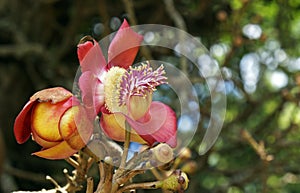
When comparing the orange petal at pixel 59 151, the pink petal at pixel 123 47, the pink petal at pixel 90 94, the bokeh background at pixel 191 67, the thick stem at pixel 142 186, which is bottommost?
Result: the thick stem at pixel 142 186

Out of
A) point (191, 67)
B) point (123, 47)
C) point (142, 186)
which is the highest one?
point (191, 67)

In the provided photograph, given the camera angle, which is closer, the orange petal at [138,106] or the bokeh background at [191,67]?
the orange petal at [138,106]

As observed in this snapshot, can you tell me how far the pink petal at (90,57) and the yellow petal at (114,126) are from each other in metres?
0.04

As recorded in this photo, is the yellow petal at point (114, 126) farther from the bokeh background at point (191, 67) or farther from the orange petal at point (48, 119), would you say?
the bokeh background at point (191, 67)

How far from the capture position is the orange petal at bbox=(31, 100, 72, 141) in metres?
0.51

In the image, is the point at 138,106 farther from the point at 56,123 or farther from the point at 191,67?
the point at 191,67

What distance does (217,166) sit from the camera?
1.68 m

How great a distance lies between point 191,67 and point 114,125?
3.53ft

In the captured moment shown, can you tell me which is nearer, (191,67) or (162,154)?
(162,154)

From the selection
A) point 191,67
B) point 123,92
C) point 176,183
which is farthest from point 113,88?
point 191,67

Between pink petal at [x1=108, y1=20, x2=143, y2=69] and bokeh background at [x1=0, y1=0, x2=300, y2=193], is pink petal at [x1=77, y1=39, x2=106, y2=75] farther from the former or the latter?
bokeh background at [x1=0, y1=0, x2=300, y2=193]

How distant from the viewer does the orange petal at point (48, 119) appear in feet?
1.68

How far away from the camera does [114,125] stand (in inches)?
20.7

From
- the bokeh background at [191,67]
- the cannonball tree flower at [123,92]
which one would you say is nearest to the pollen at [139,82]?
the cannonball tree flower at [123,92]
